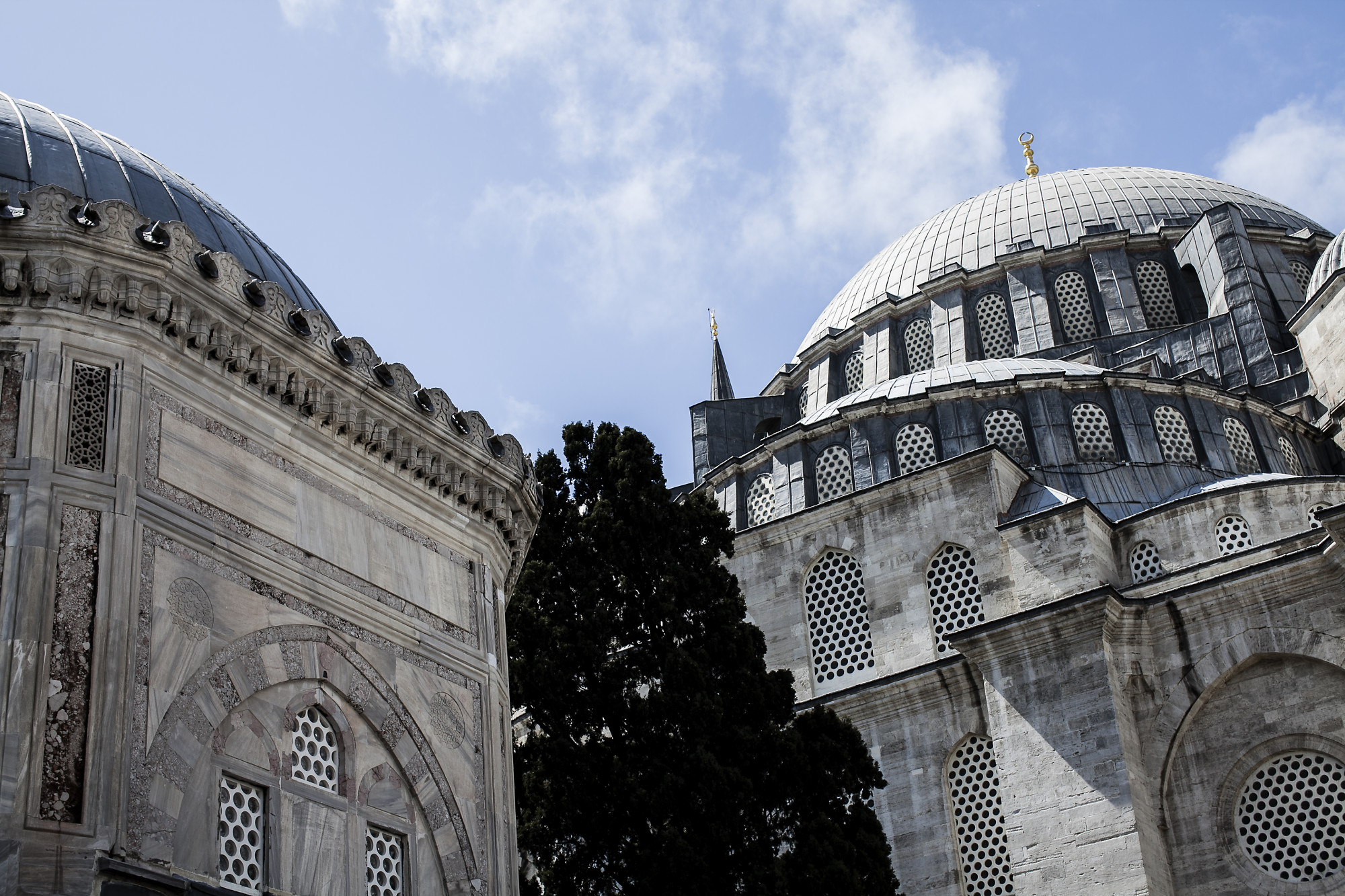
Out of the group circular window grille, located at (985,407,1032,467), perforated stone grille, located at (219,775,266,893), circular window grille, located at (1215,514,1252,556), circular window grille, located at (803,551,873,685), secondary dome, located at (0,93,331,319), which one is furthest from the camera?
circular window grille, located at (985,407,1032,467)

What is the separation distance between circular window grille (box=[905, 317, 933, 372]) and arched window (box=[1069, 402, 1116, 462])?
6672mm

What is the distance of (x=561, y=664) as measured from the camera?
1351 cm

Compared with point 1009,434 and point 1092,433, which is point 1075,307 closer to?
point 1092,433

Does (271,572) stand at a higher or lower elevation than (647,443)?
lower

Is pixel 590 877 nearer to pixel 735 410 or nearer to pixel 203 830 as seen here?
pixel 203 830

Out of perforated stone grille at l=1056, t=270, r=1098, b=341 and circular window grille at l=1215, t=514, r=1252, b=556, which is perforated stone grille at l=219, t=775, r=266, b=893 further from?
perforated stone grille at l=1056, t=270, r=1098, b=341

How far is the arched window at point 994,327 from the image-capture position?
1115 inches

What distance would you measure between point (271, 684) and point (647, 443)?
25.8 feet

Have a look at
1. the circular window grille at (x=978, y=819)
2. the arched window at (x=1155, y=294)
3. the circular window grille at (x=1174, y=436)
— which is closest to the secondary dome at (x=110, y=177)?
the circular window grille at (x=978, y=819)

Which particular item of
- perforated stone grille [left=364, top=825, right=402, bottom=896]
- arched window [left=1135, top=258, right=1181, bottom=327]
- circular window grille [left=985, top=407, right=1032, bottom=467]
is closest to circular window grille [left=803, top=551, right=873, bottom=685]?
circular window grille [left=985, top=407, right=1032, bottom=467]

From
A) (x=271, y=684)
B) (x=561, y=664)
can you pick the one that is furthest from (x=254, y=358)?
(x=561, y=664)

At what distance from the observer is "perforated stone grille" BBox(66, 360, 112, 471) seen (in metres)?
7.21

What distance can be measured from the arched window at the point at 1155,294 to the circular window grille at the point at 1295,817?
13839 millimetres

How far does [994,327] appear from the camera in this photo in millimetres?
28766
